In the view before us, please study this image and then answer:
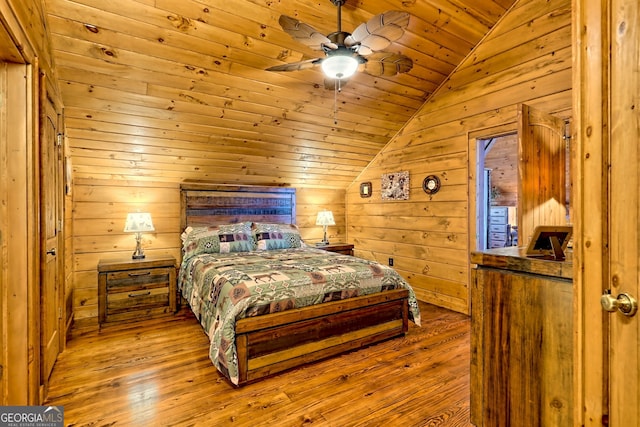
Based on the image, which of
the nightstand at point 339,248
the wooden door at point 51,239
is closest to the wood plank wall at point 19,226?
the wooden door at point 51,239

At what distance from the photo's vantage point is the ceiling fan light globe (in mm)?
1966

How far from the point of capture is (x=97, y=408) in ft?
6.06

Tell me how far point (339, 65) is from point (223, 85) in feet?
4.44

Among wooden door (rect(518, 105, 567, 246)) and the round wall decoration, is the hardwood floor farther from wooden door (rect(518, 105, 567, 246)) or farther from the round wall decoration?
the round wall decoration

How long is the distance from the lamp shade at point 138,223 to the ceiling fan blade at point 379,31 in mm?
2745

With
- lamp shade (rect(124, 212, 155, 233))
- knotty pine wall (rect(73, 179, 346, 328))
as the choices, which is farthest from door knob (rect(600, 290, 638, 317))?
knotty pine wall (rect(73, 179, 346, 328))

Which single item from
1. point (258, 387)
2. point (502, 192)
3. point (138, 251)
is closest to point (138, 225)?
point (138, 251)

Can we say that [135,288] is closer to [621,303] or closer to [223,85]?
[223,85]

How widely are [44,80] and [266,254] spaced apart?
2291 millimetres

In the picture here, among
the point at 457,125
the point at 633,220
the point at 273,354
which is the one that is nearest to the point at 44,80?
the point at 273,354

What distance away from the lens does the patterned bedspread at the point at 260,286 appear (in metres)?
2.12

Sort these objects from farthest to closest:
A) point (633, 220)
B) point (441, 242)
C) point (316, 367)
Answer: point (441, 242)
point (316, 367)
point (633, 220)

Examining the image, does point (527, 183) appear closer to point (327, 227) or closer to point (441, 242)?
point (441, 242)

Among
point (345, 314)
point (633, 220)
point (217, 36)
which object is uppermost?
point (217, 36)
